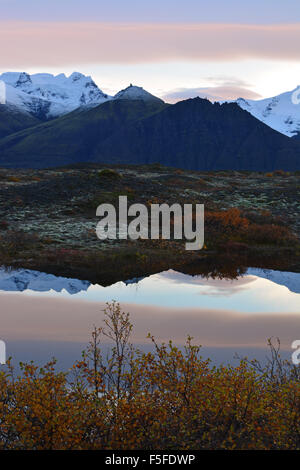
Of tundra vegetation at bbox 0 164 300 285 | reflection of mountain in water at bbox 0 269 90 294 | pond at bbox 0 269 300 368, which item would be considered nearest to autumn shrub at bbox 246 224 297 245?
tundra vegetation at bbox 0 164 300 285

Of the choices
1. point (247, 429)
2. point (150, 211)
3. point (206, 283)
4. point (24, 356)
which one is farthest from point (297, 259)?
point (247, 429)

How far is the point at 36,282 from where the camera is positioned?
2622 centimetres

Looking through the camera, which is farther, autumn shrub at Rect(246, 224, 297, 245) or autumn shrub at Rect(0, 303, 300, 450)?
autumn shrub at Rect(246, 224, 297, 245)

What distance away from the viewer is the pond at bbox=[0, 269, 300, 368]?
55.0 feet

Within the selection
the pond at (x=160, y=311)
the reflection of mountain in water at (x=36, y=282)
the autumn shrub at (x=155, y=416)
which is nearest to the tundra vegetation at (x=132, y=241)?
the reflection of mountain in water at (x=36, y=282)

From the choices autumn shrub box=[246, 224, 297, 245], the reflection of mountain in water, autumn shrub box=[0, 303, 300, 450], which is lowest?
autumn shrub box=[0, 303, 300, 450]

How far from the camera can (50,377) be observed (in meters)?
10.2

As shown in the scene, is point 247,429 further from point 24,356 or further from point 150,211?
point 150,211

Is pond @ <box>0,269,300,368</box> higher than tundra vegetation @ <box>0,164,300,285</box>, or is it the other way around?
tundra vegetation @ <box>0,164,300,285</box>

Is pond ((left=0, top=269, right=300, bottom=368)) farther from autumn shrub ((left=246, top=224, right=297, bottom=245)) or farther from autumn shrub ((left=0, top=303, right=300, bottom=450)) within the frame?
autumn shrub ((left=246, top=224, right=297, bottom=245))

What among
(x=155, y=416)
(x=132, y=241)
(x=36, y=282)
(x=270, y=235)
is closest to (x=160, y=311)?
(x=36, y=282)

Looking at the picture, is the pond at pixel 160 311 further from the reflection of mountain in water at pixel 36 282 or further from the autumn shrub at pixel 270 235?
the autumn shrub at pixel 270 235
